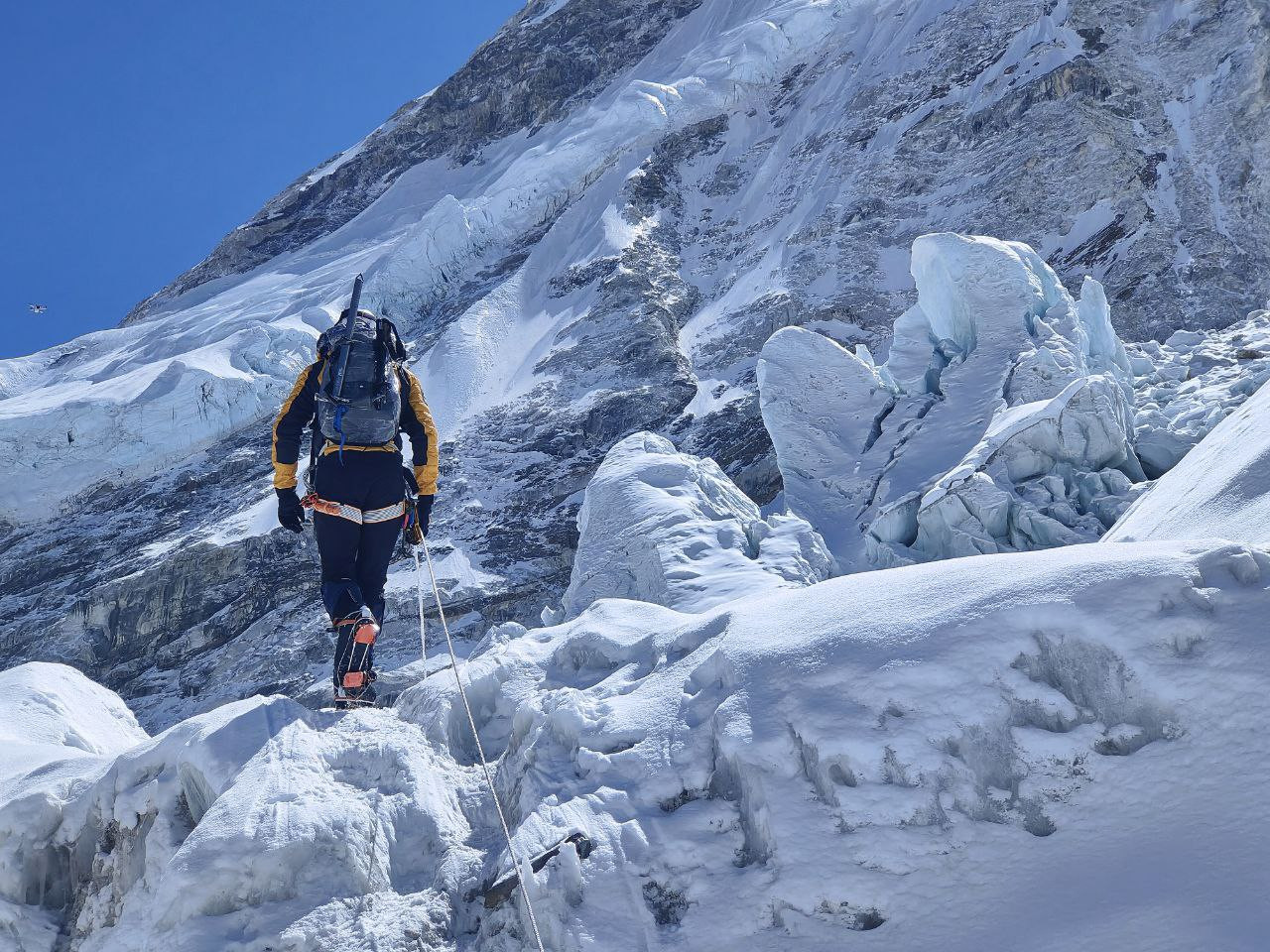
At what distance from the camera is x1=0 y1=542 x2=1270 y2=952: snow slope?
10.2 ft

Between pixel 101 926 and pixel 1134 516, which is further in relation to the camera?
pixel 1134 516

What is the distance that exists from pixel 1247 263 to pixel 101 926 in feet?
88.7

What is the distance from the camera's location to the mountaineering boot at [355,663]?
204 inches

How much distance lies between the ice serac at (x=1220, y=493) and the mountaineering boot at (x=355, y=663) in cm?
395

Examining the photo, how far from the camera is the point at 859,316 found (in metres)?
30.1

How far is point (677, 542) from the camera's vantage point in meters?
8.02

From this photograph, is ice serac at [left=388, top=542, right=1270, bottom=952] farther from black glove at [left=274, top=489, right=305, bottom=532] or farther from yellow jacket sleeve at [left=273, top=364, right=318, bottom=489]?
yellow jacket sleeve at [left=273, top=364, right=318, bottom=489]

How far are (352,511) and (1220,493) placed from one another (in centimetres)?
438

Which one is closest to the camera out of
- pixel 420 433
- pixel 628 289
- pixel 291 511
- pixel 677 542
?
pixel 291 511

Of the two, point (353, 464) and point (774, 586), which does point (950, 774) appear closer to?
point (774, 586)

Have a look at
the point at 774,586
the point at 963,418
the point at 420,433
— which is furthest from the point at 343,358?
the point at 963,418

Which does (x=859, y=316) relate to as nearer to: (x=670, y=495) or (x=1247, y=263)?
(x=1247, y=263)

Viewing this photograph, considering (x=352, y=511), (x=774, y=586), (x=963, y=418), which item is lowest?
(x=963, y=418)

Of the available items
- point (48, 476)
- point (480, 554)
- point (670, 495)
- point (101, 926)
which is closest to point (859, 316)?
point (480, 554)
